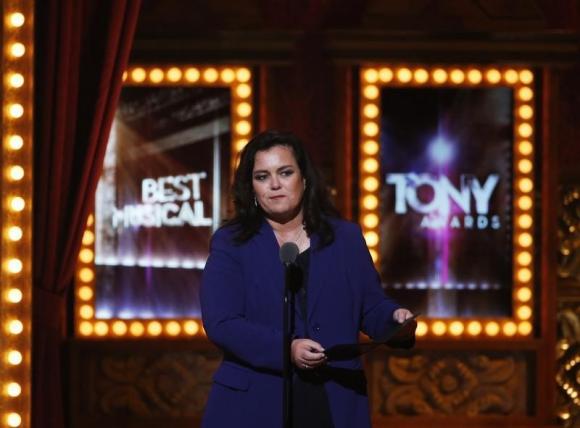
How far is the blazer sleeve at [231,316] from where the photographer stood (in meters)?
2.97

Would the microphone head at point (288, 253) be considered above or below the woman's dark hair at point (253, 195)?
below

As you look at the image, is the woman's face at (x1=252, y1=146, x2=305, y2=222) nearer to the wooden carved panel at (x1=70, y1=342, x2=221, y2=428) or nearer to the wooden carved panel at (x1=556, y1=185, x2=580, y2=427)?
the wooden carved panel at (x1=70, y1=342, x2=221, y2=428)

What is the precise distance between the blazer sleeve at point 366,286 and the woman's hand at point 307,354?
314mm

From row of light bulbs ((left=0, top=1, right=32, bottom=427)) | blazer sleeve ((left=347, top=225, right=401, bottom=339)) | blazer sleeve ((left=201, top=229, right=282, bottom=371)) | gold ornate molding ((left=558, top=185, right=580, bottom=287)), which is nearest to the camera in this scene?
blazer sleeve ((left=201, top=229, right=282, bottom=371))

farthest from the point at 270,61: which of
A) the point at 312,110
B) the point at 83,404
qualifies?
the point at 83,404

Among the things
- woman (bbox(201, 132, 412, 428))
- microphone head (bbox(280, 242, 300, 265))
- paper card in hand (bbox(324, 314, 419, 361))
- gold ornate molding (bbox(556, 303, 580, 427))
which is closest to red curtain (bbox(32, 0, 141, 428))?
woman (bbox(201, 132, 412, 428))

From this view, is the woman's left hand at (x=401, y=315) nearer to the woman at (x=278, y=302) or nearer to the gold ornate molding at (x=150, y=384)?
the woman at (x=278, y=302)

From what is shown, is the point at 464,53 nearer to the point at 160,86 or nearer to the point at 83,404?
the point at 160,86

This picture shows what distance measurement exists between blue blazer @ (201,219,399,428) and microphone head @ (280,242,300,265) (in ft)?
0.69

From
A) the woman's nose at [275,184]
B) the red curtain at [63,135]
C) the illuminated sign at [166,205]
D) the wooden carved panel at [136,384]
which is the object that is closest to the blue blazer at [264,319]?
the woman's nose at [275,184]

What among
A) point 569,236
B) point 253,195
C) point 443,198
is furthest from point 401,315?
point 569,236

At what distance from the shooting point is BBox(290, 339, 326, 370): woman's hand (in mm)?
2840

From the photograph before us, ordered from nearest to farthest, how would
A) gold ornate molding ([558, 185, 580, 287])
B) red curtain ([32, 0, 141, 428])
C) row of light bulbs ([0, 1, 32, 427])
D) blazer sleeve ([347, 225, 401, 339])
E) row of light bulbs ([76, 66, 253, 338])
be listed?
1. blazer sleeve ([347, 225, 401, 339])
2. row of light bulbs ([0, 1, 32, 427])
3. red curtain ([32, 0, 141, 428])
4. row of light bulbs ([76, 66, 253, 338])
5. gold ornate molding ([558, 185, 580, 287])

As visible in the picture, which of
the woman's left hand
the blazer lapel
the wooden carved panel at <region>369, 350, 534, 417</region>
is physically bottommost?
the wooden carved panel at <region>369, 350, 534, 417</region>
